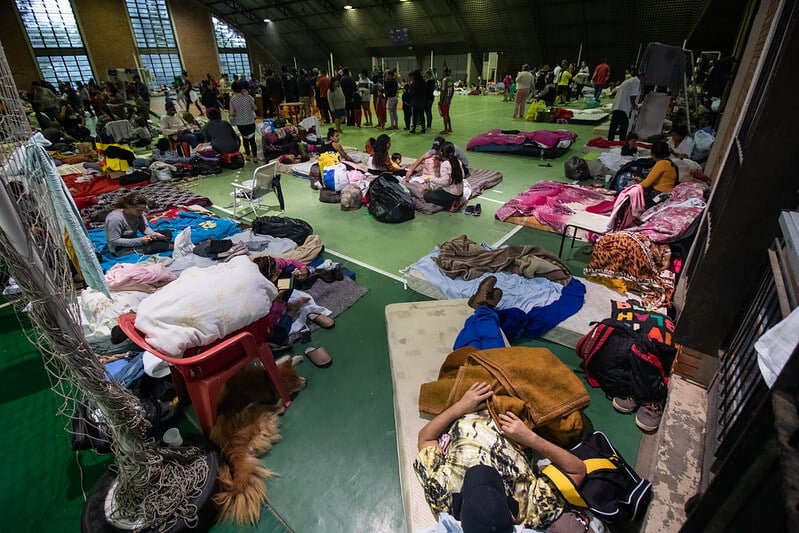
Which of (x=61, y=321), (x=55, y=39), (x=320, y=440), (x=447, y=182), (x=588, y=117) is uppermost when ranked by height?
(x=55, y=39)

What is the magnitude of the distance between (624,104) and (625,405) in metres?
8.09

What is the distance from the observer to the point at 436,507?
165 cm

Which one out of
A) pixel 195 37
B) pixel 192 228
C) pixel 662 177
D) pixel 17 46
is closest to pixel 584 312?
pixel 662 177

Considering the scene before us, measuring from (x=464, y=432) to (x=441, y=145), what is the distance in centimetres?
474

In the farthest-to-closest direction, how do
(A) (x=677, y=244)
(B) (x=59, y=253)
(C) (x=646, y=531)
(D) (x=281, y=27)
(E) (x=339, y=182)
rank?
1. (D) (x=281, y=27)
2. (E) (x=339, y=182)
3. (A) (x=677, y=244)
4. (C) (x=646, y=531)
5. (B) (x=59, y=253)

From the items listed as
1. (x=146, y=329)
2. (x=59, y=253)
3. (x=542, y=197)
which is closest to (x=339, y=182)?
(x=542, y=197)

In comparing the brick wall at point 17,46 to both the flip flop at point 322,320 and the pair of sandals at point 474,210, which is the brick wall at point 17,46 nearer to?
the pair of sandals at point 474,210

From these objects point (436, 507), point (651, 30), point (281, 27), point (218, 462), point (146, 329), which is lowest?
point (218, 462)

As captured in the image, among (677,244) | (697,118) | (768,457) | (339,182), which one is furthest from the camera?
(697,118)

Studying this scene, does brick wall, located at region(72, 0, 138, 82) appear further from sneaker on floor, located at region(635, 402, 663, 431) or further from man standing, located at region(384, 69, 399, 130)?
sneaker on floor, located at region(635, 402, 663, 431)

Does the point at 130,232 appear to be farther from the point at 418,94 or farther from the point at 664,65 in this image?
the point at 664,65

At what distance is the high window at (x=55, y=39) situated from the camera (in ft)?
55.0

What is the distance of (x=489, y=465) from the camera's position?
153 centimetres

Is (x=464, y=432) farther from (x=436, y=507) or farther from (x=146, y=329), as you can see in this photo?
(x=146, y=329)
